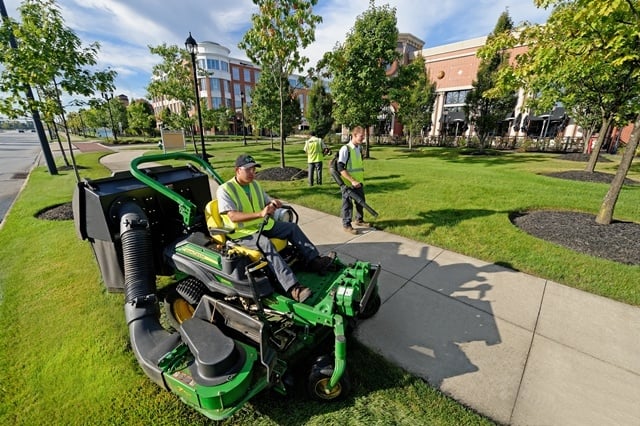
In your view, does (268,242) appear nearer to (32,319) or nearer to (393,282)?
(393,282)

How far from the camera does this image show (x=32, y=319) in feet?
10.2

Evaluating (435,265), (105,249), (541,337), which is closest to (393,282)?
(435,265)

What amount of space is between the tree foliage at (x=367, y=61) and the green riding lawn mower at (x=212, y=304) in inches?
548

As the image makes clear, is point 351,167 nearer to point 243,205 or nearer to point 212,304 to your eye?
point 243,205

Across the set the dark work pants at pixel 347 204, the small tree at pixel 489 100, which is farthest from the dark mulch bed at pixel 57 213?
the small tree at pixel 489 100

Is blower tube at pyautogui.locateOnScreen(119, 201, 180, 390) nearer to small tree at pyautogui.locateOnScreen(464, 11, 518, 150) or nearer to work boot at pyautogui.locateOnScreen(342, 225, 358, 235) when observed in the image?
work boot at pyautogui.locateOnScreen(342, 225, 358, 235)

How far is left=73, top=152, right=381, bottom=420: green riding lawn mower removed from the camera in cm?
193

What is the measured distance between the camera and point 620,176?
204 inches

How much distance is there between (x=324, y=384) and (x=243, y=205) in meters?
1.85

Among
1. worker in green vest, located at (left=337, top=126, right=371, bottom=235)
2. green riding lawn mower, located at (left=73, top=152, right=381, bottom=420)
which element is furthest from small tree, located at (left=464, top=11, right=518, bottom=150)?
green riding lawn mower, located at (left=73, top=152, right=381, bottom=420)

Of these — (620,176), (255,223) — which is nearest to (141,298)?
(255,223)

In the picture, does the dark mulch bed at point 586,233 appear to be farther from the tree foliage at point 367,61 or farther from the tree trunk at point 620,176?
the tree foliage at point 367,61

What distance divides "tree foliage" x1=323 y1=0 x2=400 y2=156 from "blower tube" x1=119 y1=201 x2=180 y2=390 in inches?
567

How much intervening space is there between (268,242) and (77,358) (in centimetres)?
204
